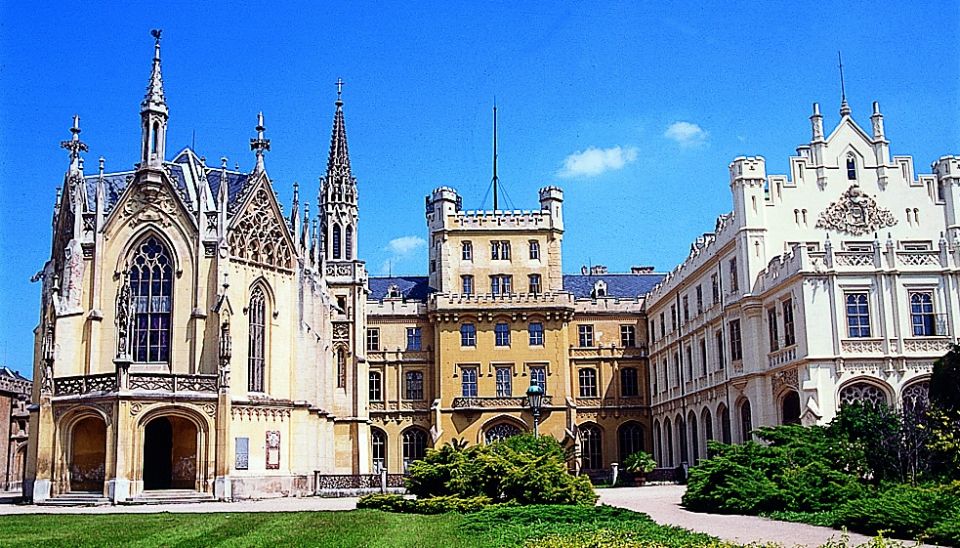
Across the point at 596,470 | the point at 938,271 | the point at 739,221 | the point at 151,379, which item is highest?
the point at 739,221

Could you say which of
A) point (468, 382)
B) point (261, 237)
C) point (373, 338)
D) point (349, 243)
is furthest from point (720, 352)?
point (373, 338)

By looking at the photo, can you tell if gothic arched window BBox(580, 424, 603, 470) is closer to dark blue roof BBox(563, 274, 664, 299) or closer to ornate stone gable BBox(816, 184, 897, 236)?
dark blue roof BBox(563, 274, 664, 299)

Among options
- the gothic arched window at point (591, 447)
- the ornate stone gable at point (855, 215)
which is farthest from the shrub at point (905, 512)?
the gothic arched window at point (591, 447)

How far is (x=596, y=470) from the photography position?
6322 centimetres

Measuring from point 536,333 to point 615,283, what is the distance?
35.5 feet

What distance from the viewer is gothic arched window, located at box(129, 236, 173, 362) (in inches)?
1618

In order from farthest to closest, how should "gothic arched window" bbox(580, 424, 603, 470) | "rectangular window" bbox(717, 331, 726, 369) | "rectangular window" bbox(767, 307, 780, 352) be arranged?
"gothic arched window" bbox(580, 424, 603, 470) < "rectangular window" bbox(717, 331, 726, 369) < "rectangular window" bbox(767, 307, 780, 352)

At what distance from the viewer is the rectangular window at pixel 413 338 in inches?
2530

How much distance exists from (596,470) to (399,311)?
1651 cm

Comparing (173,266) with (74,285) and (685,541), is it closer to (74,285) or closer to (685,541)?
(74,285)

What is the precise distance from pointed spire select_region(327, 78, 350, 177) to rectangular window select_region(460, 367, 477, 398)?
14726mm

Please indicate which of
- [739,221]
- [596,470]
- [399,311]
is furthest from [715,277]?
[399,311]

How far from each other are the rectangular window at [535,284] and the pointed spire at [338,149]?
1398 centimetres

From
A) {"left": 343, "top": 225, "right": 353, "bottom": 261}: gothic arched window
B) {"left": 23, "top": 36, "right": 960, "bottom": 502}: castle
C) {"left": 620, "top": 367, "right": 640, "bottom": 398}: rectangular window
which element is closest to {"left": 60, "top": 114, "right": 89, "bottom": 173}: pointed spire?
{"left": 23, "top": 36, "right": 960, "bottom": 502}: castle
